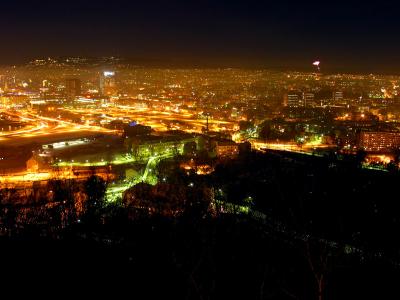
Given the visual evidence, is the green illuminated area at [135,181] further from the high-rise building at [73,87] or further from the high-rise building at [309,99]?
the high-rise building at [73,87]

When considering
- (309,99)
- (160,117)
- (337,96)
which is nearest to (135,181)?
(160,117)

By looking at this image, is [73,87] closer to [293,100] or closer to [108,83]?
[108,83]

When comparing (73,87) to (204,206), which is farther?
(73,87)

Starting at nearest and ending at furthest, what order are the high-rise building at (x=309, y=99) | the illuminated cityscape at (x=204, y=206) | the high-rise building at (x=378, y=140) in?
the illuminated cityscape at (x=204, y=206), the high-rise building at (x=378, y=140), the high-rise building at (x=309, y=99)

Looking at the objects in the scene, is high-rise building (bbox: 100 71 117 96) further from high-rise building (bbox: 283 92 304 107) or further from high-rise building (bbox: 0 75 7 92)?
high-rise building (bbox: 283 92 304 107)

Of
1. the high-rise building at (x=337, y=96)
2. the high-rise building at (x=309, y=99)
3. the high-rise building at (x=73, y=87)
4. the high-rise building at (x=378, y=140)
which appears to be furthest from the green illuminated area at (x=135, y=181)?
the high-rise building at (x=73, y=87)

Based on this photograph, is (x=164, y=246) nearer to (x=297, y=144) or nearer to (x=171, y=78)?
(x=297, y=144)

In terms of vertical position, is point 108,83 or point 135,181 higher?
point 108,83

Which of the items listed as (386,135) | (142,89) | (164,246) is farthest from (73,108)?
(164,246)
